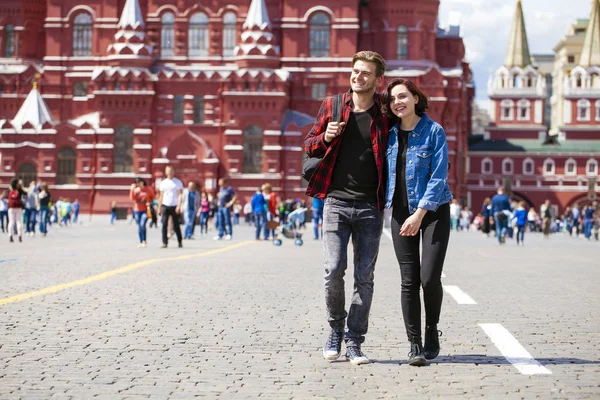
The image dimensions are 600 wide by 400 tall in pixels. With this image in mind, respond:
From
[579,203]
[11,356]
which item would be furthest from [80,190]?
[11,356]

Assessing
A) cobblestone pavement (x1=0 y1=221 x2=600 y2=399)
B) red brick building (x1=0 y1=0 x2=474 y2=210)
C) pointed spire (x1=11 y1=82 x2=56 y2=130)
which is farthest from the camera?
pointed spire (x1=11 y1=82 x2=56 y2=130)

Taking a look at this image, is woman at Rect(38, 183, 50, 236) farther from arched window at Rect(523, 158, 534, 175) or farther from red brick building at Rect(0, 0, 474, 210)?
arched window at Rect(523, 158, 534, 175)

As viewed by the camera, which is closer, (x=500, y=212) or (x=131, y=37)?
(x=500, y=212)

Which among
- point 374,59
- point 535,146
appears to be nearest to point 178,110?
point 535,146

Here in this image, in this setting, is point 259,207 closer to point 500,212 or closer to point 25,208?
point 500,212

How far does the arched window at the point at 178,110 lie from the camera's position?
6969 cm

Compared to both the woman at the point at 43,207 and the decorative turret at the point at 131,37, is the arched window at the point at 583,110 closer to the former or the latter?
the decorative turret at the point at 131,37

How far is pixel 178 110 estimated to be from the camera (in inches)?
2751

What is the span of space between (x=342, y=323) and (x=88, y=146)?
62319 mm

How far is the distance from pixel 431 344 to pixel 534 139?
11339 centimetres

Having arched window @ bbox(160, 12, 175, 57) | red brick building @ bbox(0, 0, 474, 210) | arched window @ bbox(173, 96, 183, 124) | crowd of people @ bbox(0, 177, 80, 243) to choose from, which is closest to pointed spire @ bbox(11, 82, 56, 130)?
red brick building @ bbox(0, 0, 474, 210)

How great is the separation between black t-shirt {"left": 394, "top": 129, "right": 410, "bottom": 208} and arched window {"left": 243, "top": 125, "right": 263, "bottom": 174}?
6075 centimetres

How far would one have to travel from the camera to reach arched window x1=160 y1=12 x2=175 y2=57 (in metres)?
71.6

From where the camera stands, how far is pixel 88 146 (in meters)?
69.1
